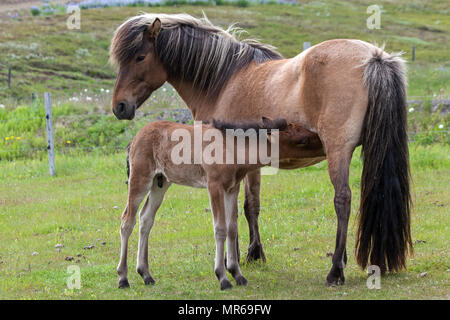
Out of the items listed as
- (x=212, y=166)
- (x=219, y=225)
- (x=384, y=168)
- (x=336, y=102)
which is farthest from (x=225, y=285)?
(x=336, y=102)

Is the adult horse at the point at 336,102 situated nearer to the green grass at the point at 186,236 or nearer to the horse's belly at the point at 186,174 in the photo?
the green grass at the point at 186,236

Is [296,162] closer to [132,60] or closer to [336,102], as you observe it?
[336,102]

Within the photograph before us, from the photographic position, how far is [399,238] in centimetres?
681

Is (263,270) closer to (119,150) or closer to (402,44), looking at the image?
(119,150)

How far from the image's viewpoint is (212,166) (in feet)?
22.0

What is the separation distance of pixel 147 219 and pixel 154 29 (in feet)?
7.55

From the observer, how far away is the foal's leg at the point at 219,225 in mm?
6664

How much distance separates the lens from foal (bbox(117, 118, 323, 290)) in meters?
6.50

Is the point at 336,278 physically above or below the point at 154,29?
below

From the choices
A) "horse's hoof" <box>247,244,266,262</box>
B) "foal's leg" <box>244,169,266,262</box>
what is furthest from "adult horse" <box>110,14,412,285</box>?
"horse's hoof" <box>247,244,266,262</box>

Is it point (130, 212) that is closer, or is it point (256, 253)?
point (130, 212)

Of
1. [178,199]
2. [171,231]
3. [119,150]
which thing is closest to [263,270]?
[171,231]

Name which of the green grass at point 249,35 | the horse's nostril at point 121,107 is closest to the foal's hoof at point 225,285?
the horse's nostril at point 121,107

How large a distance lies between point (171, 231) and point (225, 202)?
326 centimetres
